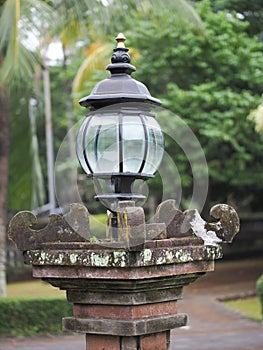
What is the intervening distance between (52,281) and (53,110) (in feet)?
77.5

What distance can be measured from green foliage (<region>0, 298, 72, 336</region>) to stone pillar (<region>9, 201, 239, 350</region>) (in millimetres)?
7649

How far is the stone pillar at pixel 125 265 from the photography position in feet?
15.2

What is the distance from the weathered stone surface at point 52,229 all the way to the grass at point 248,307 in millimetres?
10008

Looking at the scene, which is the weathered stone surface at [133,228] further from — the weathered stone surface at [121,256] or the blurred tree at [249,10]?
the blurred tree at [249,10]

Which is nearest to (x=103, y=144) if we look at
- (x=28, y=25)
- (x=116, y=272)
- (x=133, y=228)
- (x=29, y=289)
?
(x=133, y=228)

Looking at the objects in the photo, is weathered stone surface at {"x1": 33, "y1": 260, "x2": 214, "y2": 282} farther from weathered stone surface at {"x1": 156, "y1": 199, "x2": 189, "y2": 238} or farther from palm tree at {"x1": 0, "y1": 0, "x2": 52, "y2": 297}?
palm tree at {"x1": 0, "y1": 0, "x2": 52, "y2": 297}

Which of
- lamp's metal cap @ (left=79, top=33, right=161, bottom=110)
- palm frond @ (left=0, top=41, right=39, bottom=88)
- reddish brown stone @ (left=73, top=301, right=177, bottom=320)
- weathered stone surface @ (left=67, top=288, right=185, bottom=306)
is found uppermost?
palm frond @ (left=0, top=41, right=39, bottom=88)

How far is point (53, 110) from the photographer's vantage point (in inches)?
1112

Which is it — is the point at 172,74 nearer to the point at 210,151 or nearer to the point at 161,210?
the point at 210,151

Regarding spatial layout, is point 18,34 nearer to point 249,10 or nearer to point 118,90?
point 118,90

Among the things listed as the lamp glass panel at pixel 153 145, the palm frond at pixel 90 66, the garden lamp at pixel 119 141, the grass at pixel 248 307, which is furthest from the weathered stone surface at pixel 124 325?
the palm frond at pixel 90 66

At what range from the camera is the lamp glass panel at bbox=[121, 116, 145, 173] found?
471 cm

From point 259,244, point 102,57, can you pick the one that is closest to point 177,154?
point 102,57

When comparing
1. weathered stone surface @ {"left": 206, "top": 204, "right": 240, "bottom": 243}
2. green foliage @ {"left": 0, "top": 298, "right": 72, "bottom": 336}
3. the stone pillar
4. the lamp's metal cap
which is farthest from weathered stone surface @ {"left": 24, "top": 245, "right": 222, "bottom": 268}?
green foliage @ {"left": 0, "top": 298, "right": 72, "bottom": 336}
